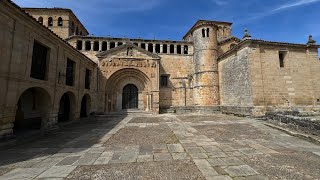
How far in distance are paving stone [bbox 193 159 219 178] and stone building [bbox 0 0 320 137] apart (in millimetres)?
7182

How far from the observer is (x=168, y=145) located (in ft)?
20.3

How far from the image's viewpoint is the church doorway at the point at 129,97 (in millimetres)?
19484

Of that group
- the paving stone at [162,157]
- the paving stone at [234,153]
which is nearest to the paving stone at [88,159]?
the paving stone at [162,157]

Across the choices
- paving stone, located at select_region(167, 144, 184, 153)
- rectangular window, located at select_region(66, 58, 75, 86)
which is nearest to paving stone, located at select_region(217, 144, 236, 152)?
paving stone, located at select_region(167, 144, 184, 153)

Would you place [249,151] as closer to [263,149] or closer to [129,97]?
[263,149]

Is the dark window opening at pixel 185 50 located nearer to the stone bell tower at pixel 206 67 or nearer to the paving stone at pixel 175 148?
the stone bell tower at pixel 206 67

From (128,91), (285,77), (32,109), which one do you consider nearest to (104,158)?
(32,109)

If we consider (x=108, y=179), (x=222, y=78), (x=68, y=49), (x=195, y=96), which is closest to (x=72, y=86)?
(x=68, y=49)

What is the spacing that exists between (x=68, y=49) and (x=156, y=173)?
11.0m

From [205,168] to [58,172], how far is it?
3547mm

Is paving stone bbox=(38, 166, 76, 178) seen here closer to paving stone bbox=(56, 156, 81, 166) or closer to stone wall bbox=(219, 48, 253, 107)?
paving stone bbox=(56, 156, 81, 166)

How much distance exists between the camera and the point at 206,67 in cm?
1941

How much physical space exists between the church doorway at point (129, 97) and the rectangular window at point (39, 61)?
1062 centimetres

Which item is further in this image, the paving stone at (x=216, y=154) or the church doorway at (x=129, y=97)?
the church doorway at (x=129, y=97)
